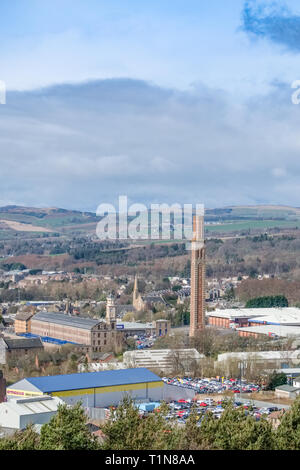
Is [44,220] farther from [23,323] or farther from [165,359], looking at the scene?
[165,359]

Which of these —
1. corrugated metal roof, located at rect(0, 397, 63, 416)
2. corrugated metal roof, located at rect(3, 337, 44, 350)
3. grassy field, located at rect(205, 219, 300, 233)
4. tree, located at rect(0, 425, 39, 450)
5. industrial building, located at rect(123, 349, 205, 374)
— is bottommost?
corrugated metal roof, located at rect(0, 397, 63, 416)

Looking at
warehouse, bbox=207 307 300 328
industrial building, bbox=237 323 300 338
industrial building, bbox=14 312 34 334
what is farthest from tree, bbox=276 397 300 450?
industrial building, bbox=14 312 34 334

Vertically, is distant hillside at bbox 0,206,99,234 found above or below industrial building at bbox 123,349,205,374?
above

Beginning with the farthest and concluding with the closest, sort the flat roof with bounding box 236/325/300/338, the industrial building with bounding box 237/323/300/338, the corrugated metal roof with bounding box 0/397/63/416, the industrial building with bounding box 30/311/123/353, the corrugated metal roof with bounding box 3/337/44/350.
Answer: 1. the flat roof with bounding box 236/325/300/338
2. the industrial building with bounding box 237/323/300/338
3. the industrial building with bounding box 30/311/123/353
4. the corrugated metal roof with bounding box 3/337/44/350
5. the corrugated metal roof with bounding box 0/397/63/416

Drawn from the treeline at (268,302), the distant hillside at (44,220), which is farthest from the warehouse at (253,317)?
the distant hillside at (44,220)

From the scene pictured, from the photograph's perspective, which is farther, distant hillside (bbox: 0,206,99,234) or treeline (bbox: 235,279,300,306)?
distant hillside (bbox: 0,206,99,234)

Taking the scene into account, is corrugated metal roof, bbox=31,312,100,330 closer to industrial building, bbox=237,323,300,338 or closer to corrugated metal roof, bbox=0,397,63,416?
industrial building, bbox=237,323,300,338

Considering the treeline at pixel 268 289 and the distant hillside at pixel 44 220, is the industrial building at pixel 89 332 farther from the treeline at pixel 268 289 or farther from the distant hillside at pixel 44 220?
the distant hillside at pixel 44 220

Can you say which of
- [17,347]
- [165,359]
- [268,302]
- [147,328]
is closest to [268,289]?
[268,302]
